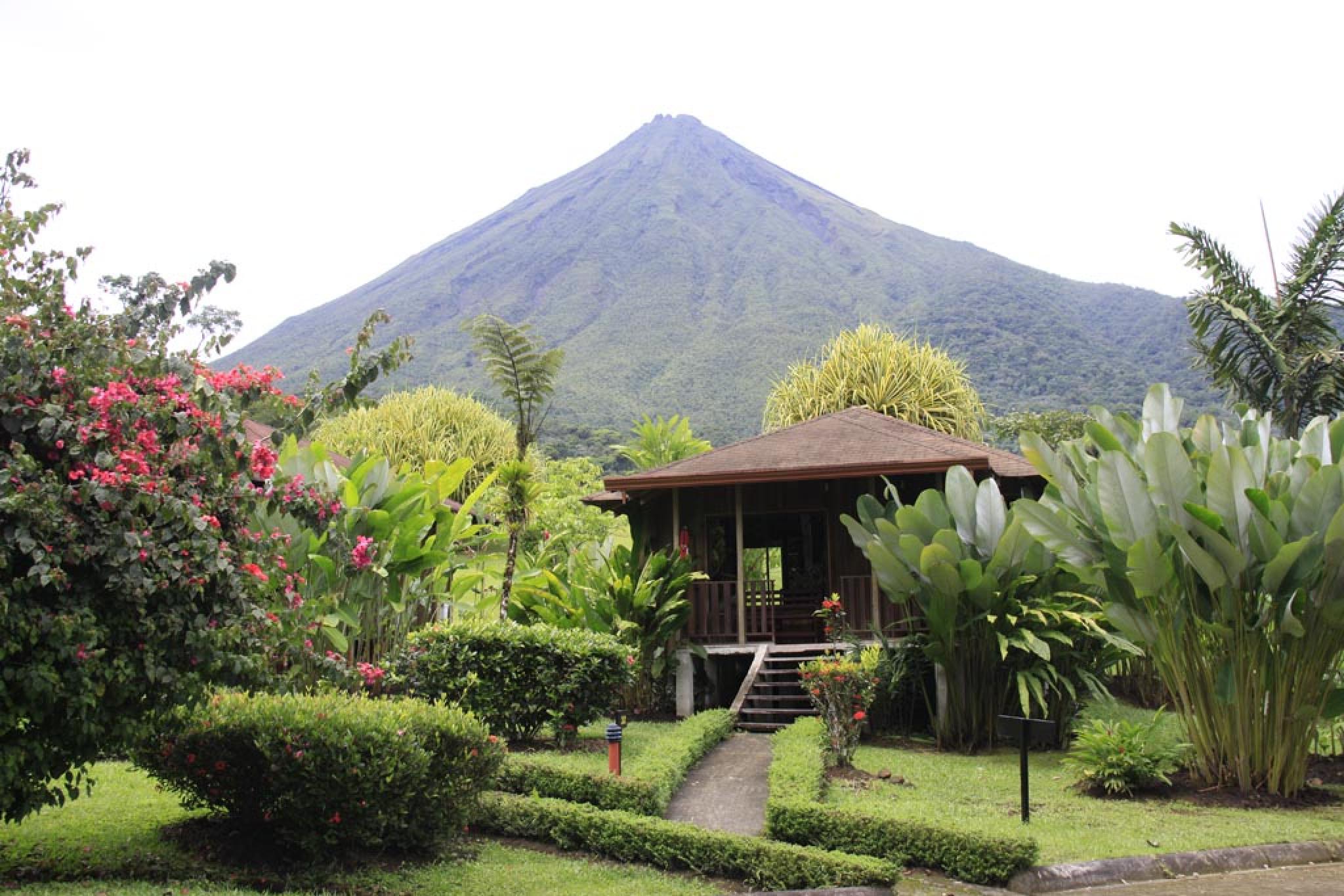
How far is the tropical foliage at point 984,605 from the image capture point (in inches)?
493

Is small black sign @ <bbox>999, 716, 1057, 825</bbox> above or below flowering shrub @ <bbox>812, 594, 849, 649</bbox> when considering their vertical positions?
below

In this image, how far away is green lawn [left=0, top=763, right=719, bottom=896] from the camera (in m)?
6.89

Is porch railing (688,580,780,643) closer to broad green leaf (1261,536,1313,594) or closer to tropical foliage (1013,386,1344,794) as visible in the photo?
tropical foliage (1013,386,1344,794)

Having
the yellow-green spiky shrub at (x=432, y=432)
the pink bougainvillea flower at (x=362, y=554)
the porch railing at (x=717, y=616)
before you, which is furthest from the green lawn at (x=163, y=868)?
the yellow-green spiky shrub at (x=432, y=432)

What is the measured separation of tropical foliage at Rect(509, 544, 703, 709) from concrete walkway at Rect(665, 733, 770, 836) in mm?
2275

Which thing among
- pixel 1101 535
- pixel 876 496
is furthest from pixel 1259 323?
pixel 1101 535

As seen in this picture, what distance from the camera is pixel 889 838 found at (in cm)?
847

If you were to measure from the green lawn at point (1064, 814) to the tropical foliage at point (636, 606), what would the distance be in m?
3.57

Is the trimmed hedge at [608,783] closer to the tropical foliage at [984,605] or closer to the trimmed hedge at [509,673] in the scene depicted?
the trimmed hedge at [509,673]

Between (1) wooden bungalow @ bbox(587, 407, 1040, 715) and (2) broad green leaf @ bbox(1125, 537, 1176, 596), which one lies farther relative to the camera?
(1) wooden bungalow @ bbox(587, 407, 1040, 715)

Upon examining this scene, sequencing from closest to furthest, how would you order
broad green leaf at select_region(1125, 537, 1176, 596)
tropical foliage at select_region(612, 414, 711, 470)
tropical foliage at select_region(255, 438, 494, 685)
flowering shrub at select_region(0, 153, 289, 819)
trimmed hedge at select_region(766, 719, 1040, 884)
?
1. flowering shrub at select_region(0, 153, 289, 819)
2. trimmed hedge at select_region(766, 719, 1040, 884)
3. broad green leaf at select_region(1125, 537, 1176, 596)
4. tropical foliage at select_region(255, 438, 494, 685)
5. tropical foliage at select_region(612, 414, 711, 470)

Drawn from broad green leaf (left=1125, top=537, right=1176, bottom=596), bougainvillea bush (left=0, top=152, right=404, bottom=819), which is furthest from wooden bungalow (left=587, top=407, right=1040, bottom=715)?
bougainvillea bush (left=0, top=152, right=404, bottom=819)

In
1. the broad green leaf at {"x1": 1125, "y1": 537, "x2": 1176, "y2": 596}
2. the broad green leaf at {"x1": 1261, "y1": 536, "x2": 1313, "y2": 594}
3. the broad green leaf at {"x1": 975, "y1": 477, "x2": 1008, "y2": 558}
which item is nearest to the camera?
the broad green leaf at {"x1": 1261, "y1": 536, "x2": 1313, "y2": 594}

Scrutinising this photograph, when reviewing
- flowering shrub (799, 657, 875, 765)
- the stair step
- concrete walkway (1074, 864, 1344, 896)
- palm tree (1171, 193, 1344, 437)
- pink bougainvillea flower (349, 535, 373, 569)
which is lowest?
concrete walkway (1074, 864, 1344, 896)
